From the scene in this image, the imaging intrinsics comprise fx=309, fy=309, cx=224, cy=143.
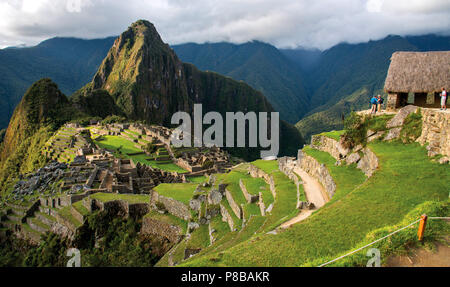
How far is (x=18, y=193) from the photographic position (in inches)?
1113

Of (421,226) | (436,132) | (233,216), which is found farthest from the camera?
(233,216)

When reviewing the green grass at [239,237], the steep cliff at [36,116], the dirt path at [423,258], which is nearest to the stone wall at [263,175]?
the green grass at [239,237]

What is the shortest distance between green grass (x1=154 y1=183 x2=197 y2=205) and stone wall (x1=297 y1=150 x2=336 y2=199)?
7.86 m

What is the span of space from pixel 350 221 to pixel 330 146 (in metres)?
10.7

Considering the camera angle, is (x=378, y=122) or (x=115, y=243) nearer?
(x=378, y=122)

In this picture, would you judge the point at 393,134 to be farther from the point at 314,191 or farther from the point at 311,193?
the point at 311,193

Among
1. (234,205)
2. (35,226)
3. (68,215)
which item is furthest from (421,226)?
(35,226)

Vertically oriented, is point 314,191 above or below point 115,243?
above

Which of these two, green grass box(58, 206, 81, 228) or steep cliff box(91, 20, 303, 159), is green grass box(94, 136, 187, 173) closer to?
green grass box(58, 206, 81, 228)

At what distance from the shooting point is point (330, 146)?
18797mm

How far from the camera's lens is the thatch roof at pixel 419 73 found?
53.6 ft

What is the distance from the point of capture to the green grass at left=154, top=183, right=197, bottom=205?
2063cm
